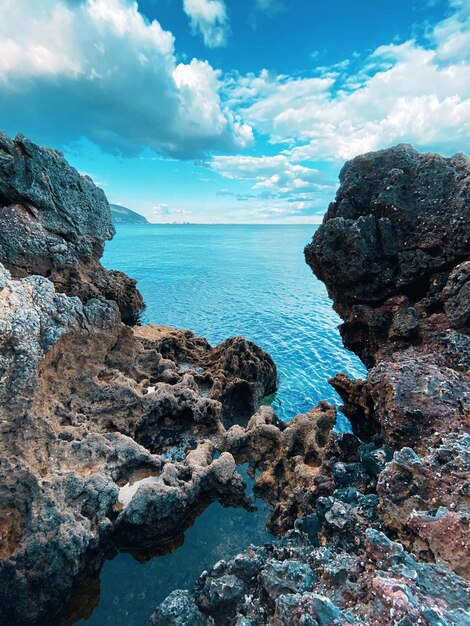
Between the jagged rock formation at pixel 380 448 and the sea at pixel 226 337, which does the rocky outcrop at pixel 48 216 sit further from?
the jagged rock formation at pixel 380 448

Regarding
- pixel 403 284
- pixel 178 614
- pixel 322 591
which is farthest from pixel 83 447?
pixel 403 284

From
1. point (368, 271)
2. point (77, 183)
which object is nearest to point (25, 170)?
point (77, 183)

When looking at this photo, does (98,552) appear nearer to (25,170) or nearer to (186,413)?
(186,413)

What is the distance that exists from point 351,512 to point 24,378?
12.1m

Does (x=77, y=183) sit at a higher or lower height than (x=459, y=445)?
higher

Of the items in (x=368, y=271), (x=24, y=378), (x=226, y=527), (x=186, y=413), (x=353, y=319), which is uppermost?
(x=368, y=271)

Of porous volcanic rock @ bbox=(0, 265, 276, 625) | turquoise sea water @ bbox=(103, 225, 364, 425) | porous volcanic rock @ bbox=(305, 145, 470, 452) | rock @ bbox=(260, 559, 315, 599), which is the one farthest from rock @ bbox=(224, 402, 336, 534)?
turquoise sea water @ bbox=(103, 225, 364, 425)

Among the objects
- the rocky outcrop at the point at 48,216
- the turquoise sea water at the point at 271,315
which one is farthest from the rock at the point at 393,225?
the rocky outcrop at the point at 48,216

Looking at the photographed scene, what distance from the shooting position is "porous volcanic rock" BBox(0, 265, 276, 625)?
10625 millimetres

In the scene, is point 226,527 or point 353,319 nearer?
point 226,527

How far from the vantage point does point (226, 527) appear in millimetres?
13852

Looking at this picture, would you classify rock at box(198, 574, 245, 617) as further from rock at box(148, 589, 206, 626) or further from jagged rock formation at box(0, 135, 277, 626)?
jagged rock formation at box(0, 135, 277, 626)

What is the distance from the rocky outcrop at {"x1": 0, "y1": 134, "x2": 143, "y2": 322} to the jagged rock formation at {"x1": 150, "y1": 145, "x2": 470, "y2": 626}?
51.3ft

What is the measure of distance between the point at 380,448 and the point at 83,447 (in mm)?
11366
